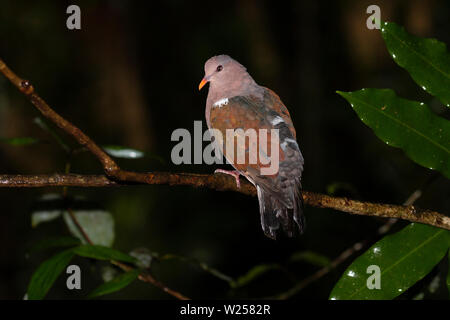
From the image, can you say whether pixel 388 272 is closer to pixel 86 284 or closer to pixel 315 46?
pixel 86 284

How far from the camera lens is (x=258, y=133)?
2254 mm

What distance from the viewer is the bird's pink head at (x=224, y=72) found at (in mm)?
2705

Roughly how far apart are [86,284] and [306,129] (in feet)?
13.0

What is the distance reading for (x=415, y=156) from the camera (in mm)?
1739

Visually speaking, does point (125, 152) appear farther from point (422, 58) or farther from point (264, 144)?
point (422, 58)

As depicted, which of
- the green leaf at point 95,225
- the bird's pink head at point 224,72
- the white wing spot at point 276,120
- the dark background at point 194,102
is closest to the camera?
the white wing spot at point 276,120

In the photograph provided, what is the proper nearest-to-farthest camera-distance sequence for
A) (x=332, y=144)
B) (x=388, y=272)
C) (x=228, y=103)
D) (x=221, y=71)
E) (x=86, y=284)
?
(x=388, y=272), (x=228, y=103), (x=221, y=71), (x=86, y=284), (x=332, y=144)

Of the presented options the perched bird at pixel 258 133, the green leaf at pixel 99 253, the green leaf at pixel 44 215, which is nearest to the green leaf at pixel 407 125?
the perched bird at pixel 258 133

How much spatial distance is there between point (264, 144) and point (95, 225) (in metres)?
1.04

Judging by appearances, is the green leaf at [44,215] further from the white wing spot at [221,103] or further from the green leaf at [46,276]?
the white wing spot at [221,103]

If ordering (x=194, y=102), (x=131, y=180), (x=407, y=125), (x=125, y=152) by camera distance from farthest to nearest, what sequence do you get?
(x=194, y=102) → (x=125, y=152) → (x=407, y=125) → (x=131, y=180)

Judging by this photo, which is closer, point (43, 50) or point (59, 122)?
point (59, 122)

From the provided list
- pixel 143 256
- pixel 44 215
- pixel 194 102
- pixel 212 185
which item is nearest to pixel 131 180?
pixel 212 185
